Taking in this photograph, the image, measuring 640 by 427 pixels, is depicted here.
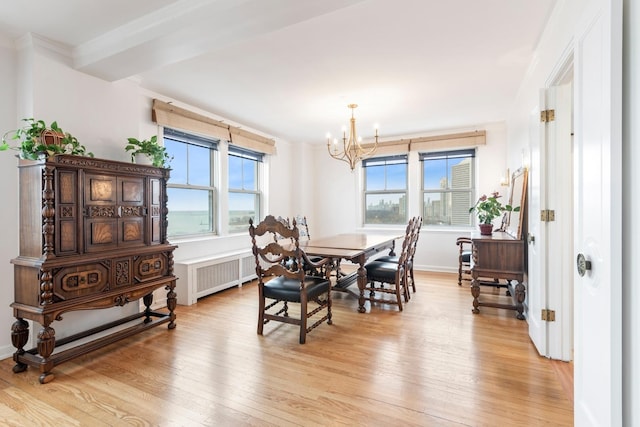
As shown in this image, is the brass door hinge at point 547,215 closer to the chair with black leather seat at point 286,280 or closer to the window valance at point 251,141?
the chair with black leather seat at point 286,280

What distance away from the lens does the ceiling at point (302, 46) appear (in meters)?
2.08

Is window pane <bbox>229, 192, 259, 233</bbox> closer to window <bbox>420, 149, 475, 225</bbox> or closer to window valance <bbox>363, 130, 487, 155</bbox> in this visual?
window valance <bbox>363, 130, 487, 155</bbox>

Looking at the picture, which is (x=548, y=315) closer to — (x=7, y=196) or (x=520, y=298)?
(x=520, y=298)

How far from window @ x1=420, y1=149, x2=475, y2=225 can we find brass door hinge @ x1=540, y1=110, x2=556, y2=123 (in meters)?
3.18

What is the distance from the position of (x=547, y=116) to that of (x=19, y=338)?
419cm

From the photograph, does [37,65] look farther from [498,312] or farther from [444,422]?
[498,312]

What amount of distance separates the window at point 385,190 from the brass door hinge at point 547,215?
11.7ft

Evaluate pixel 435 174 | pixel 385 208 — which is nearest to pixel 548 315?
pixel 435 174

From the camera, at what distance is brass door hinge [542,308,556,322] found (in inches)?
91.3

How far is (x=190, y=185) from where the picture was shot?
168 inches

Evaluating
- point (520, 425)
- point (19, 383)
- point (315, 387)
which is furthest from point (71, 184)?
point (520, 425)

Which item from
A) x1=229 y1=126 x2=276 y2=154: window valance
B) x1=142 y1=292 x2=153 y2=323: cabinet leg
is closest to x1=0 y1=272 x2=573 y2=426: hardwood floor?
x1=142 y1=292 x2=153 y2=323: cabinet leg

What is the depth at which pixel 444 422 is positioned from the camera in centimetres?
167

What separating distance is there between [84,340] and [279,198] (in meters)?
3.82
